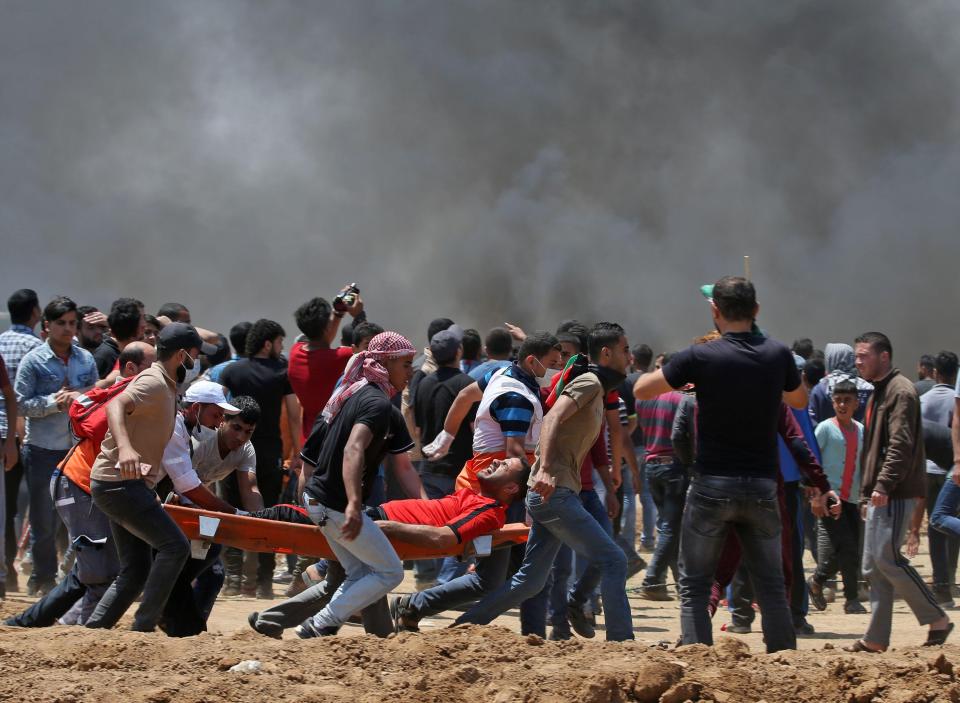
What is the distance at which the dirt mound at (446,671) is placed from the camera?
5.34m

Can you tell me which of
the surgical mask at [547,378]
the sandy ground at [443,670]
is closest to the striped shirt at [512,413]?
the surgical mask at [547,378]

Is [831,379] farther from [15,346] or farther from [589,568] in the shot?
[15,346]

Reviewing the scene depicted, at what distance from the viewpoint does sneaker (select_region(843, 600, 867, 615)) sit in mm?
9836

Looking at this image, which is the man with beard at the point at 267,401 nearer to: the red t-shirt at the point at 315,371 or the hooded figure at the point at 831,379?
the red t-shirt at the point at 315,371

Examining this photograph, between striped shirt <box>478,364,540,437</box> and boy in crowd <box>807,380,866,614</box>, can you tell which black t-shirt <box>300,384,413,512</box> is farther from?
boy in crowd <box>807,380,866,614</box>

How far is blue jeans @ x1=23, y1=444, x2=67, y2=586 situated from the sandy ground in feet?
9.21

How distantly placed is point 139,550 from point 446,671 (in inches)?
74.2

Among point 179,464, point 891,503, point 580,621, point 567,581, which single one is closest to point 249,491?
point 179,464

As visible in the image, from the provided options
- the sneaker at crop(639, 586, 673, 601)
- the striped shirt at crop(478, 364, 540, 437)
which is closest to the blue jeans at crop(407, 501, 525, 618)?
the striped shirt at crop(478, 364, 540, 437)

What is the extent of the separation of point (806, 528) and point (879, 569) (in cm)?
536

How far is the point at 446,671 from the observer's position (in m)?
5.64

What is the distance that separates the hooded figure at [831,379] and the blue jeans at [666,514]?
1309 mm

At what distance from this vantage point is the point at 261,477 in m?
9.66

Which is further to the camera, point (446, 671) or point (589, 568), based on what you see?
point (589, 568)
